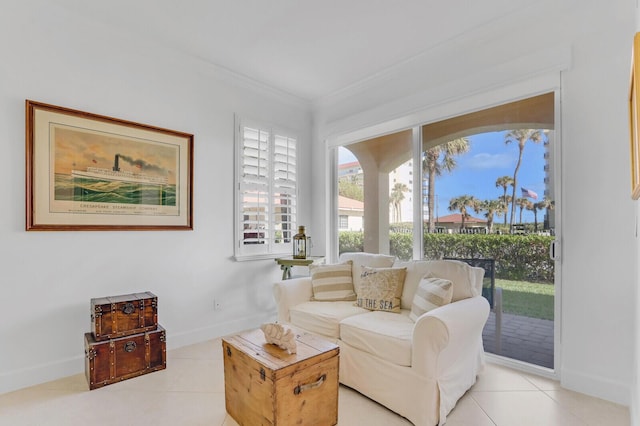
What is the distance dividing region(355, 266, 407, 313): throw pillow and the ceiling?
202cm

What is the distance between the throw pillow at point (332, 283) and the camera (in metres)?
3.03

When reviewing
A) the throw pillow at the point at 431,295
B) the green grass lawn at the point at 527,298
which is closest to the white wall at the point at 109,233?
the throw pillow at the point at 431,295

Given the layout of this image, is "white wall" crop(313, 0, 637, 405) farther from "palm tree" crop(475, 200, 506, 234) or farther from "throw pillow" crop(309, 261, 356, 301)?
"throw pillow" crop(309, 261, 356, 301)

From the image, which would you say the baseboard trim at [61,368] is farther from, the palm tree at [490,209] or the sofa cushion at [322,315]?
the palm tree at [490,209]

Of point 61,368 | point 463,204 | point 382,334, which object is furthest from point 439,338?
point 61,368

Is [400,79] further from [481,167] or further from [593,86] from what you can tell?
[593,86]

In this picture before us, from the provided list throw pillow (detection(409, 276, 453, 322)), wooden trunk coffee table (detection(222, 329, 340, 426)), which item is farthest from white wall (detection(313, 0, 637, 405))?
wooden trunk coffee table (detection(222, 329, 340, 426))

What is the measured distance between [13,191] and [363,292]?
2.72 metres

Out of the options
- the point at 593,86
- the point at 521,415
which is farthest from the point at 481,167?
the point at 521,415

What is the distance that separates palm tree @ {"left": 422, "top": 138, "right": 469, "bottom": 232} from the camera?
3146mm

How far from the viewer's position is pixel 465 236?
3.06 meters

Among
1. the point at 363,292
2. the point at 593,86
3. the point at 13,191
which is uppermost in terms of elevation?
the point at 593,86

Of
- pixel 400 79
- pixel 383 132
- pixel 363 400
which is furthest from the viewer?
pixel 383 132

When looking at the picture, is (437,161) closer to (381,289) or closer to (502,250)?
(502,250)
